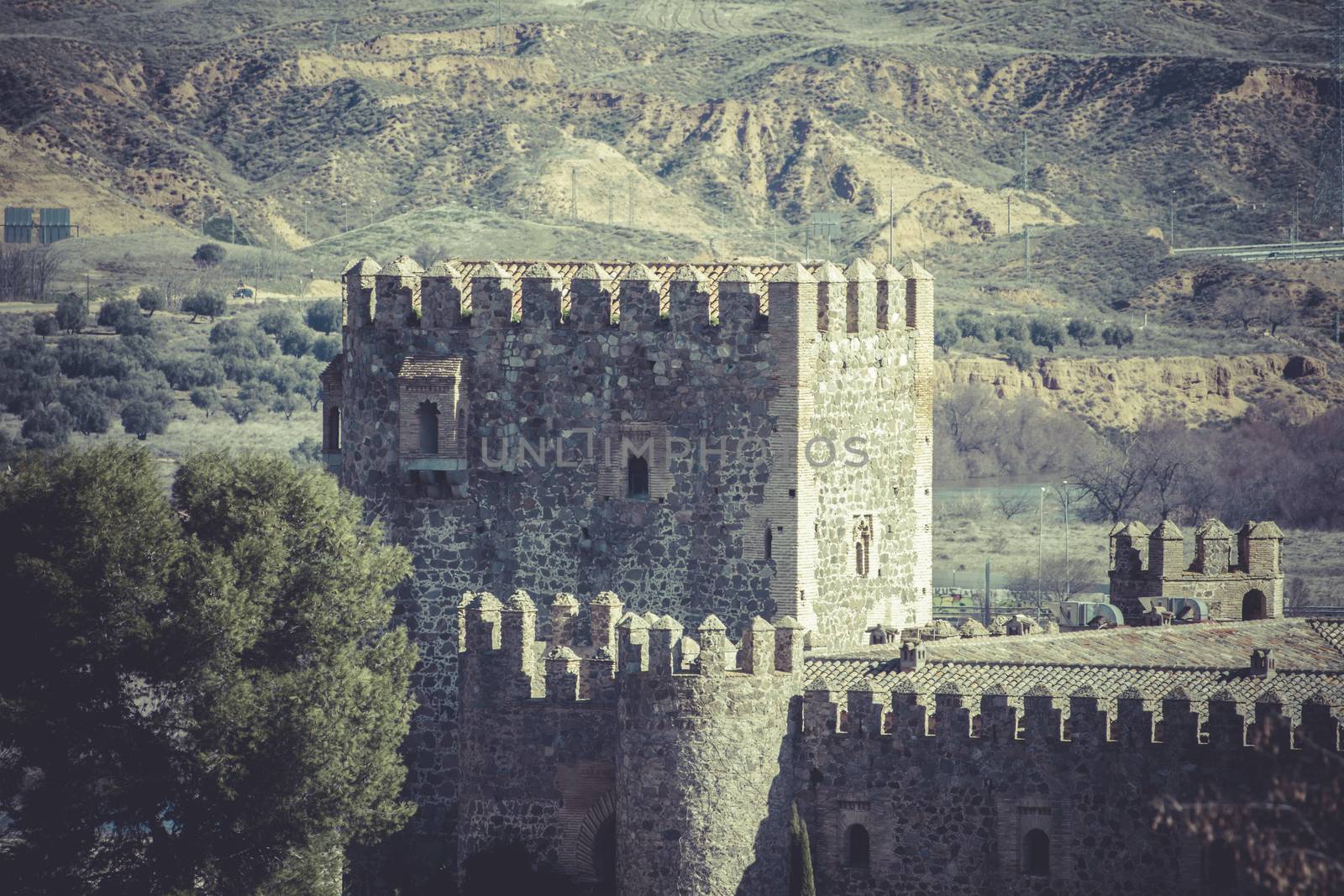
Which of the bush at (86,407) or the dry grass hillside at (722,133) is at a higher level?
the dry grass hillside at (722,133)

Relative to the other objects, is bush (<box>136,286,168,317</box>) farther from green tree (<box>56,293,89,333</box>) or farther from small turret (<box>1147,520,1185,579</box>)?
small turret (<box>1147,520,1185,579</box>)

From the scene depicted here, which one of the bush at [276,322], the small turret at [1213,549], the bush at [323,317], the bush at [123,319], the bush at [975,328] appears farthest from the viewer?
the bush at [975,328]

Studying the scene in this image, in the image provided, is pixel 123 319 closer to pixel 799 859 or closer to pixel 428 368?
pixel 428 368

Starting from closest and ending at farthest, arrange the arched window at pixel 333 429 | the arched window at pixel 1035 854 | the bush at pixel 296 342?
the arched window at pixel 1035 854 → the arched window at pixel 333 429 → the bush at pixel 296 342

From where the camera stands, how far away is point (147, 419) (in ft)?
350

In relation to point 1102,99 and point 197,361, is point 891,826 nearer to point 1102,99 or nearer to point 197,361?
point 197,361

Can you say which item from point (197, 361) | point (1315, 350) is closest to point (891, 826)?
point (197, 361)

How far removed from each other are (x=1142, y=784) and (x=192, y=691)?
1397 centimetres

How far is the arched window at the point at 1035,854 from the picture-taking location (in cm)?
4038

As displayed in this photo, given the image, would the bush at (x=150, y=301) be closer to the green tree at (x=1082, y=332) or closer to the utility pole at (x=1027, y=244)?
the green tree at (x=1082, y=332)

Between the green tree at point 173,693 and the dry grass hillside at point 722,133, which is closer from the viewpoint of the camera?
the green tree at point 173,693

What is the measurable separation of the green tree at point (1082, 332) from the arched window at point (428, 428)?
85945mm

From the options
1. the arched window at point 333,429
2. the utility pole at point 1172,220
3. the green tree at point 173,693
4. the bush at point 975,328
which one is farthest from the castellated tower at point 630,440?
the utility pole at point 1172,220

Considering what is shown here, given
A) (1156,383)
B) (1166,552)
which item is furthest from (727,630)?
(1156,383)
